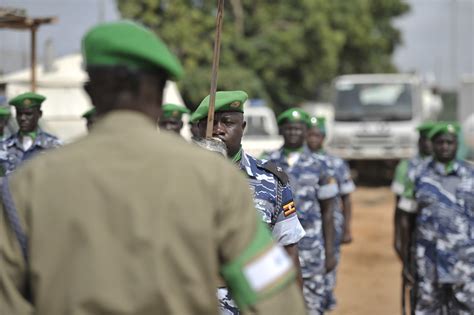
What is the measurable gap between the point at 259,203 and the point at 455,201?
8.14 feet

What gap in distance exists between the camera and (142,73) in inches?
84.2

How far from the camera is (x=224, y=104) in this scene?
464 centimetres

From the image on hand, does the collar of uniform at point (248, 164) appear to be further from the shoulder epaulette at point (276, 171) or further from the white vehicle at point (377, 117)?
the white vehicle at point (377, 117)

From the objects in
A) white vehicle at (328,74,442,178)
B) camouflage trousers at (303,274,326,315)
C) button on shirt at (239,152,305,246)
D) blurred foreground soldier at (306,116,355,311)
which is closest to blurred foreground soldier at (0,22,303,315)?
button on shirt at (239,152,305,246)

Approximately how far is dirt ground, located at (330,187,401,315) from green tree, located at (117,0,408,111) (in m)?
11.1

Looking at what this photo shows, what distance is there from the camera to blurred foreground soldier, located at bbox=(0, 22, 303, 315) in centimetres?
201

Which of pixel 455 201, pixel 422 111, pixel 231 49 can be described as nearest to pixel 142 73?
pixel 455 201

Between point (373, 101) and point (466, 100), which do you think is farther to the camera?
point (466, 100)

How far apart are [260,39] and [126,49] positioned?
30158mm

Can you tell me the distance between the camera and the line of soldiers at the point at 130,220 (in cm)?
201

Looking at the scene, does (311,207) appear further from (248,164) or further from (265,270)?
(265,270)

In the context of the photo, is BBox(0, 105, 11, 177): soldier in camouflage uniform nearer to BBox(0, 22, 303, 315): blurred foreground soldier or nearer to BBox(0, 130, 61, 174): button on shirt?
BBox(0, 130, 61, 174): button on shirt

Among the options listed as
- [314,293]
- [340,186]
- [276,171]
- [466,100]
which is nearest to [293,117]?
[314,293]

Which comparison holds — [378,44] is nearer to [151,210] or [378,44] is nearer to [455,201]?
[455,201]
